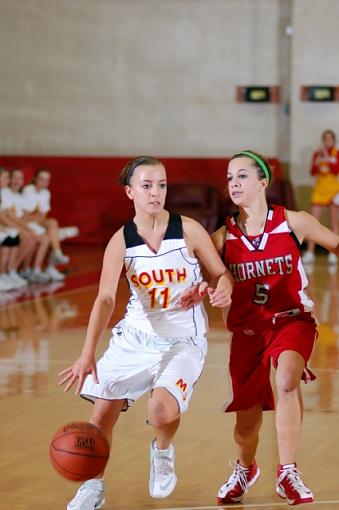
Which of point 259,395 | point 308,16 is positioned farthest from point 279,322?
point 308,16

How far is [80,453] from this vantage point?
13.7 ft

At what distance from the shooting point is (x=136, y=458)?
17.4 feet

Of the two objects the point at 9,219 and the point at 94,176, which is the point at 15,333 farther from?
the point at 94,176

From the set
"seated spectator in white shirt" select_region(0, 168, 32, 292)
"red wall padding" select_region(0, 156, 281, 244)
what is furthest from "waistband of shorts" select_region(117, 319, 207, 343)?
"red wall padding" select_region(0, 156, 281, 244)

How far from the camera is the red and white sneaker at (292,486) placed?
4312 millimetres

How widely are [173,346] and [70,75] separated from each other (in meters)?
13.1

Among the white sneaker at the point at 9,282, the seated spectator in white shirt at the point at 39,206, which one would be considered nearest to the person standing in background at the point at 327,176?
the seated spectator in white shirt at the point at 39,206

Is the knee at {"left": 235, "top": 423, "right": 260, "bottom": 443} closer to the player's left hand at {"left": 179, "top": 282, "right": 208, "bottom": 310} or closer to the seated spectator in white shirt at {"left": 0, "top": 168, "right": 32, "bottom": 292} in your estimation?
the player's left hand at {"left": 179, "top": 282, "right": 208, "bottom": 310}

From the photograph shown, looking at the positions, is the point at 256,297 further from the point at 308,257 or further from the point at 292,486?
the point at 308,257

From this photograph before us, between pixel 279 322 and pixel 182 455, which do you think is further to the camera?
pixel 182 455

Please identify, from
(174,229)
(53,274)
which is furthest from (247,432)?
(53,274)

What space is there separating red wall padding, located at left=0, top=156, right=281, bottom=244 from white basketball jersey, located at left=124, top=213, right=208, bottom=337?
1203 cm

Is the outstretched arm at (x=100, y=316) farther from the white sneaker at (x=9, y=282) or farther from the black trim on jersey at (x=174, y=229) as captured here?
Answer: the white sneaker at (x=9, y=282)

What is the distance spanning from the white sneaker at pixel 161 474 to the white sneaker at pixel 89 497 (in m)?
0.22
